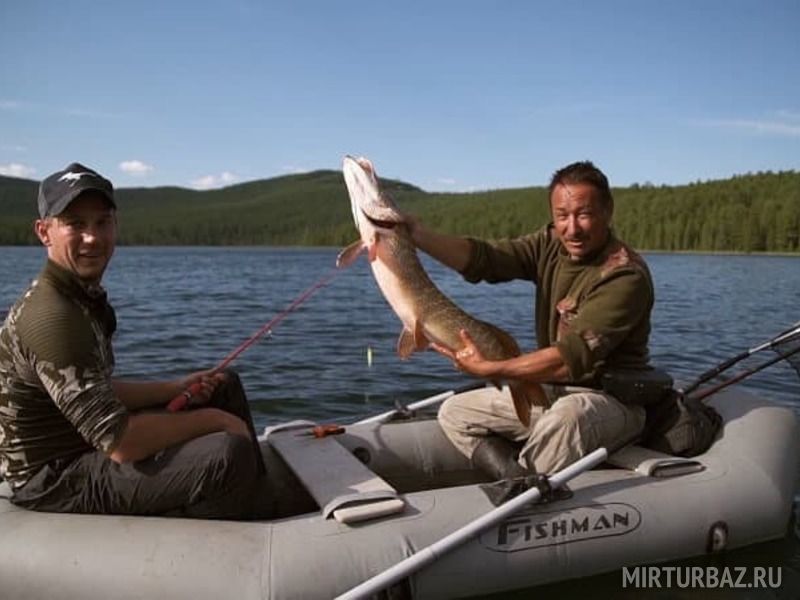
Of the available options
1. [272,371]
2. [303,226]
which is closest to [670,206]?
[303,226]

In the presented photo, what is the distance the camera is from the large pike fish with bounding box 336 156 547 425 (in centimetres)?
423

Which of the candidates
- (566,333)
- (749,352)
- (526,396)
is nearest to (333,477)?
(526,396)

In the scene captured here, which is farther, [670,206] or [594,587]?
[670,206]

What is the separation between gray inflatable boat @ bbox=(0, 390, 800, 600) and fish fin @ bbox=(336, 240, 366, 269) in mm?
1173

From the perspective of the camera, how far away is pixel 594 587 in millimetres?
4266

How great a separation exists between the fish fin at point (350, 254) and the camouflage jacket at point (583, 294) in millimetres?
940

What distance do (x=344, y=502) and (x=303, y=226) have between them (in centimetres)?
13707

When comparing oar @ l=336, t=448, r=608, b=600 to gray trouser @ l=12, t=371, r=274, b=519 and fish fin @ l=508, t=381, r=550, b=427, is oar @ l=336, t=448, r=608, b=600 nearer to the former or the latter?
fish fin @ l=508, t=381, r=550, b=427

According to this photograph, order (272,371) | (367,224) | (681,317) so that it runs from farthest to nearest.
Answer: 1. (681,317)
2. (272,371)
3. (367,224)

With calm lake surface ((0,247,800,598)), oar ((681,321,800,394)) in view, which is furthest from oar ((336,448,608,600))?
oar ((681,321,800,394))

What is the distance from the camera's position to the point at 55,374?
305 cm

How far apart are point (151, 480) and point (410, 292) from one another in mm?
1734

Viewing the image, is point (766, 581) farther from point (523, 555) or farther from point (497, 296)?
point (497, 296)

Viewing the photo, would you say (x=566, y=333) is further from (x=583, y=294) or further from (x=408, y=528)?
(x=408, y=528)
